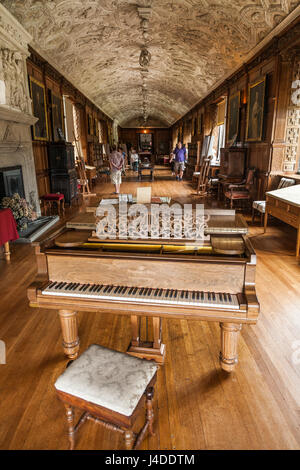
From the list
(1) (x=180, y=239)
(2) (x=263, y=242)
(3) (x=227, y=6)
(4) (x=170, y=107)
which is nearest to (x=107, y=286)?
(1) (x=180, y=239)

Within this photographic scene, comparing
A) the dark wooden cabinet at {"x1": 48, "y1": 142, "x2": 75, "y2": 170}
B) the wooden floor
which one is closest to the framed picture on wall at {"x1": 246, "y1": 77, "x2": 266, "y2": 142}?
the dark wooden cabinet at {"x1": 48, "y1": 142, "x2": 75, "y2": 170}

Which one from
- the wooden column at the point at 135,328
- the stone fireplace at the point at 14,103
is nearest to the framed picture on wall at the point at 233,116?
the stone fireplace at the point at 14,103

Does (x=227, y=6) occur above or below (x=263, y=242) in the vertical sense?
above

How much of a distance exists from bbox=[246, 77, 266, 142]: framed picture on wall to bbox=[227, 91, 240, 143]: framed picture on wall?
3.07 ft

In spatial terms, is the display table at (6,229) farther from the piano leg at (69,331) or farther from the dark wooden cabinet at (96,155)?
the dark wooden cabinet at (96,155)

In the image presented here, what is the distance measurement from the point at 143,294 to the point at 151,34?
9.38 m

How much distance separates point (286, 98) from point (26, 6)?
18.8 feet

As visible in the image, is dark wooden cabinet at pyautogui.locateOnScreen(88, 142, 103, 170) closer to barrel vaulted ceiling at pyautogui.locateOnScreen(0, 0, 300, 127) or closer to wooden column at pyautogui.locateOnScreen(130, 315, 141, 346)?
barrel vaulted ceiling at pyautogui.locateOnScreen(0, 0, 300, 127)

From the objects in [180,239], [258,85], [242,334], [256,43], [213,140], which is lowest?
[242,334]

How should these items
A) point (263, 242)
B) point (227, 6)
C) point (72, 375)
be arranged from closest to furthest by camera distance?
point (72, 375)
point (263, 242)
point (227, 6)

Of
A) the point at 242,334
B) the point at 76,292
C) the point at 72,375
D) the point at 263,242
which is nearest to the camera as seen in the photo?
the point at 72,375

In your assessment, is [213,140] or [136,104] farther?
[136,104]

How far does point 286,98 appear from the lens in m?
6.79
